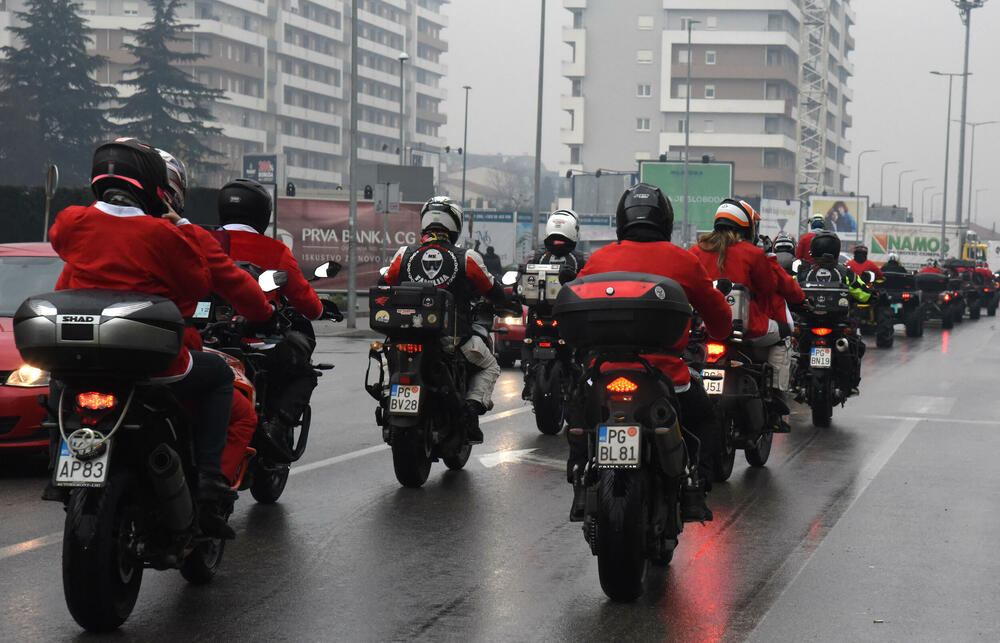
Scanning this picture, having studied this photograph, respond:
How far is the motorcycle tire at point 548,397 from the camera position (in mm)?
12070

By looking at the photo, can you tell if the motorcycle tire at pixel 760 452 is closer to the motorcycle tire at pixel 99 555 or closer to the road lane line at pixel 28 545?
the road lane line at pixel 28 545

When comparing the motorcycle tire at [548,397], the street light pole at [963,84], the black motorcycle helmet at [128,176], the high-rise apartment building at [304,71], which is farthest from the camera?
the high-rise apartment building at [304,71]

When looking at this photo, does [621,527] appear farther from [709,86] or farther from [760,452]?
[709,86]

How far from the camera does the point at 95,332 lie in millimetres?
5000

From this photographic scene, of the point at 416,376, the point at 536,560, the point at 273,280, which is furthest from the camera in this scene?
the point at 416,376

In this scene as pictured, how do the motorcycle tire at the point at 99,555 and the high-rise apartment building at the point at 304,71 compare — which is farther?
the high-rise apartment building at the point at 304,71

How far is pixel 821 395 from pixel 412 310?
5.61 metres

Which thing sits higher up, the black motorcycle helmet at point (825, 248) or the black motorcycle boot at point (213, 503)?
the black motorcycle helmet at point (825, 248)

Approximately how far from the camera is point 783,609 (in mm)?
5961

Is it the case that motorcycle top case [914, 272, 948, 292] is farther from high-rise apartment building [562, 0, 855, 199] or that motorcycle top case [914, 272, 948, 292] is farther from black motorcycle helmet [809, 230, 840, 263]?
high-rise apartment building [562, 0, 855, 199]

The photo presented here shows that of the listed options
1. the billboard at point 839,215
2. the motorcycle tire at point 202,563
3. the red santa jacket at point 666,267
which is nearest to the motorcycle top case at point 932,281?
the red santa jacket at point 666,267

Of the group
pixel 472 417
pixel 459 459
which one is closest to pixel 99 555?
pixel 472 417

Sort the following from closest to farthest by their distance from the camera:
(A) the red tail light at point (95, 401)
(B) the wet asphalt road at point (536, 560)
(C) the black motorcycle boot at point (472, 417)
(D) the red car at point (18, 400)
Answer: (A) the red tail light at point (95, 401), (B) the wet asphalt road at point (536, 560), (D) the red car at point (18, 400), (C) the black motorcycle boot at point (472, 417)

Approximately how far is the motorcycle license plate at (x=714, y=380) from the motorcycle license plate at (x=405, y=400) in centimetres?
181
